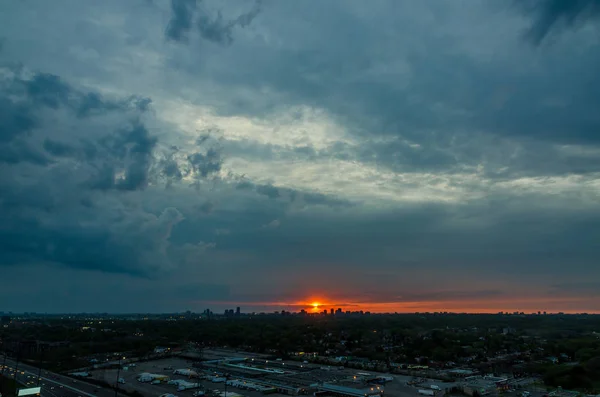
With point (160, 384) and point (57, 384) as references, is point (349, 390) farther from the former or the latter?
point (57, 384)

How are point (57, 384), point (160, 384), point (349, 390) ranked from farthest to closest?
point (160, 384) → point (57, 384) → point (349, 390)

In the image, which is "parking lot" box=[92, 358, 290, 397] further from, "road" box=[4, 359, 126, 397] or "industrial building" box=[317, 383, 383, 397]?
"industrial building" box=[317, 383, 383, 397]

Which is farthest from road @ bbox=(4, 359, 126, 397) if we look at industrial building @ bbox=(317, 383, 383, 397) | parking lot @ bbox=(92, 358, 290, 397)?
industrial building @ bbox=(317, 383, 383, 397)

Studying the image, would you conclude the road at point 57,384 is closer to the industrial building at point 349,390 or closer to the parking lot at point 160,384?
the parking lot at point 160,384

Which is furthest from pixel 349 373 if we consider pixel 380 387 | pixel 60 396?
pixel 60 396

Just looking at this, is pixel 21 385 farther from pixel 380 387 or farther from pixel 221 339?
pixel 221 339

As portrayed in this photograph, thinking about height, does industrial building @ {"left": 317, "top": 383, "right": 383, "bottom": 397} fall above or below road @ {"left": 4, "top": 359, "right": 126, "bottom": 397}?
above

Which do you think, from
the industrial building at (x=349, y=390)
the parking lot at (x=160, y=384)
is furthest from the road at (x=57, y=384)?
the industrial building at (x=349, y=390)

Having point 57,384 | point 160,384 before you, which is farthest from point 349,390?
point 57,384
